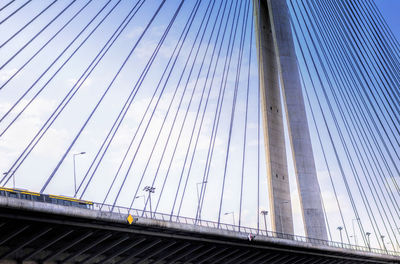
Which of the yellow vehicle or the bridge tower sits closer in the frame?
the yellow vehicle

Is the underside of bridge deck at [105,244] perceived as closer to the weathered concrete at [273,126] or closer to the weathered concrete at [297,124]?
the weathered concrete at [297,124]

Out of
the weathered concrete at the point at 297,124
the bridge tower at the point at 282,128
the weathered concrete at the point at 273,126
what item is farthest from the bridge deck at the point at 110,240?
the weathered concrete at the point at 273,126

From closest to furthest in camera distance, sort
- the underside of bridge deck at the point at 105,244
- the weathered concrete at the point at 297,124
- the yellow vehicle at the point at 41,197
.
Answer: the underside of bridge deck at the point at 105,244, the yellow vehicle at the point at 41,197, the weathered concrete at the point at 297,124

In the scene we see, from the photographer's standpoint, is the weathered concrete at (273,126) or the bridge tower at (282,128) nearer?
the bridge tower at (282,128)

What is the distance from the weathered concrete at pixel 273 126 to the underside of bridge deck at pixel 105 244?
392 cm

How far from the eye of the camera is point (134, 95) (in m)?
32.9

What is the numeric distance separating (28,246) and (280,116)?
89.5 feet

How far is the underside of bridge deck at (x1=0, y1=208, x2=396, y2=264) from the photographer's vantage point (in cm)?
2620

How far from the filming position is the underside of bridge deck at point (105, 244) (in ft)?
86.0

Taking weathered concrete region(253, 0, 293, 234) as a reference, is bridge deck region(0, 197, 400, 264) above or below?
below

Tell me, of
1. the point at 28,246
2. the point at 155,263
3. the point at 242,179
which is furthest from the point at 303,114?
the point at 28,246

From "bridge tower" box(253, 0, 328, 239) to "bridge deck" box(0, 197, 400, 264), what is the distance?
3.14 metres

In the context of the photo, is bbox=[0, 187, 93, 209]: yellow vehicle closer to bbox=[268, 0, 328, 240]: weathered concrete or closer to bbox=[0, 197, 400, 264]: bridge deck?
bbox=[0, 197, 400, 264]: bridge deck

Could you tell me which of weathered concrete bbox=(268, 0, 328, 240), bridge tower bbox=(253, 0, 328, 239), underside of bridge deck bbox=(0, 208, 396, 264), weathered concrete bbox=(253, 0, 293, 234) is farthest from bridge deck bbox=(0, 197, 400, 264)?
weathered concrete bbox=(253, 0, 293, 234)
